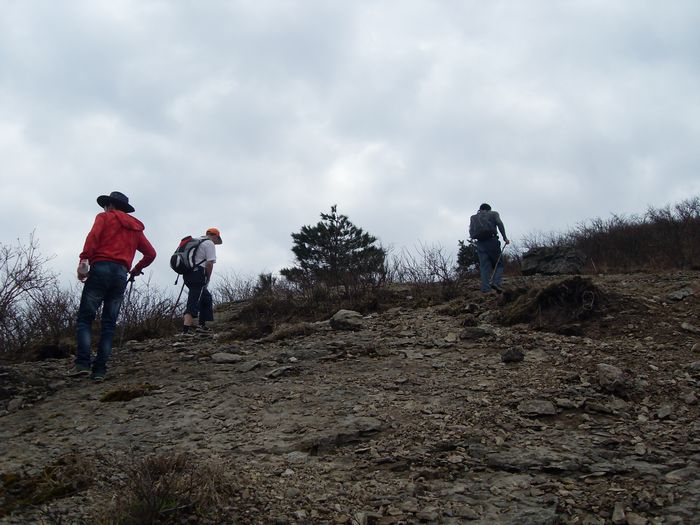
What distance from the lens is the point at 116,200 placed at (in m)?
5.80

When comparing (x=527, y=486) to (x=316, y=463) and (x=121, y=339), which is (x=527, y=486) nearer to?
(x=316, y=463)

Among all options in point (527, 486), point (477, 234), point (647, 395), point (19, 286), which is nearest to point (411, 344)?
point (647, 395)

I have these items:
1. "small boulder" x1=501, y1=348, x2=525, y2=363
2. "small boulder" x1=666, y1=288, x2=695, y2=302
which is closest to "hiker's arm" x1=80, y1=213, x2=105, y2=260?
"small boulder" x1=501, y1=348, x2=525, y2=363

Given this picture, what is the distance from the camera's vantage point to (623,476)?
313cm

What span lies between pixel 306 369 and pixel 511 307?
276 centimetres

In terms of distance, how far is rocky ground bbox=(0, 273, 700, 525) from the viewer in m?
2.96

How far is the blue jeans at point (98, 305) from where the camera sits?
211 inches

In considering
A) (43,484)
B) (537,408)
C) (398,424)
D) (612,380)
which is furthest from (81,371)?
(612,380)

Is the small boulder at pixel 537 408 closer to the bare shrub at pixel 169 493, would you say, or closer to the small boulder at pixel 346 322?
the bare shrub at pixel 169 493

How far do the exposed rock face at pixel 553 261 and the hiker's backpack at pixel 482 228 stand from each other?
2.66 m

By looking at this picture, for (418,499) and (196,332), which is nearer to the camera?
(418,499)

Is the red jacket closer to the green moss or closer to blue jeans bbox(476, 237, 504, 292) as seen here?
the green moss

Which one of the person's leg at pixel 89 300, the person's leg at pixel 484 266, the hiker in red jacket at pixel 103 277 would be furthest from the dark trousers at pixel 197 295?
the person's leg at pixel 484 266

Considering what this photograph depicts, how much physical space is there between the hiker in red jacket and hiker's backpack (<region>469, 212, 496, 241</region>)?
208 inches
